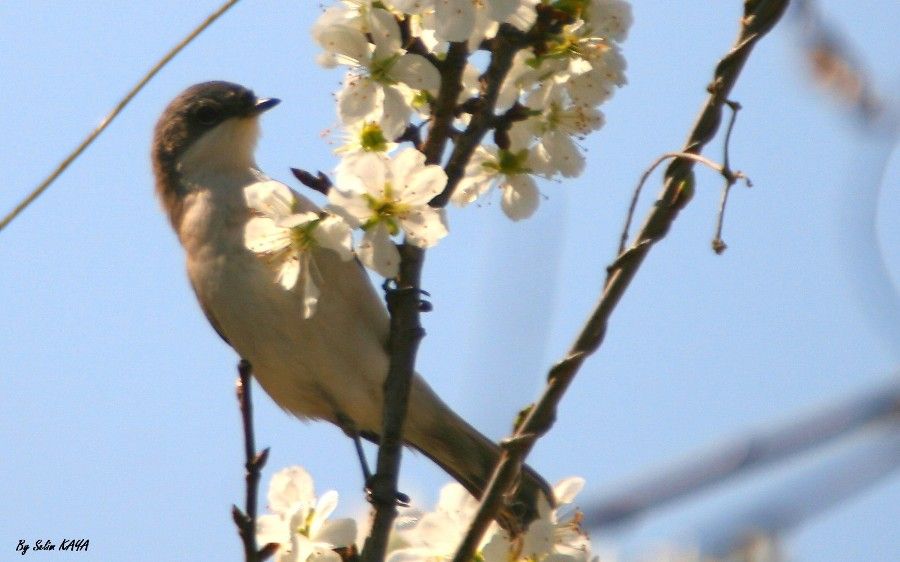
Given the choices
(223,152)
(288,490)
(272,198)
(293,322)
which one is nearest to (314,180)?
(272,198)

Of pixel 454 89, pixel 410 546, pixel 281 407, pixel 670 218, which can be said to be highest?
pixel 454 89

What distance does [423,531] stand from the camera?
268 cm

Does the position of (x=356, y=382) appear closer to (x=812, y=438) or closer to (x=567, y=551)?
(x=567, y=551)

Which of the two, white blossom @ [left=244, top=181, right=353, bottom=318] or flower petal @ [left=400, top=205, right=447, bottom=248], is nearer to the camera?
flower petal @ [left=400, top=205, right=447, bottom=248]

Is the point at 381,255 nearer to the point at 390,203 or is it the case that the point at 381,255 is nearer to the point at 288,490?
the point at 390,203

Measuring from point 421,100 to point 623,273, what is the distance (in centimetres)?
93

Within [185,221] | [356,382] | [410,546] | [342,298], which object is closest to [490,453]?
[356,382]

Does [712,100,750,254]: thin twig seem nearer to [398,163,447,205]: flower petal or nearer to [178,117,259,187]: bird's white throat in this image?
[398,163,447,205]: flower petal

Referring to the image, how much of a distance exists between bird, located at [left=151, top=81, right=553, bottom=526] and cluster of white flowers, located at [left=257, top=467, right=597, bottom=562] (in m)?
1.05

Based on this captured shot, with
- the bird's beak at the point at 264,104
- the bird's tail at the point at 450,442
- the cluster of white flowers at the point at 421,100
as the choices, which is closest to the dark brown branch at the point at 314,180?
the cluster of white flowers at the point at 421,100

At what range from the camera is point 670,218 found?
7.48 ft

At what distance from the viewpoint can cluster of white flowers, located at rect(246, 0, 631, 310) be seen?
2.57 m

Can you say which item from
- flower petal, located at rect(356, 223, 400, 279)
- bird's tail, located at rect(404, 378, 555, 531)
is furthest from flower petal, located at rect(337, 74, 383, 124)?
bird's tail, located at rect(404, 378, 555, 531)

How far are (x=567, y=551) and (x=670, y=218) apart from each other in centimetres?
90
